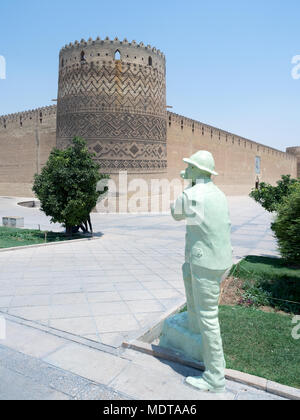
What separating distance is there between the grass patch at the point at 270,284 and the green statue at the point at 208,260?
2.31 metres

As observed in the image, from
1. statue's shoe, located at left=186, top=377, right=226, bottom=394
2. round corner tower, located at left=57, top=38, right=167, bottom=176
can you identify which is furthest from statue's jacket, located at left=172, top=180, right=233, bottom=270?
round corner tower, located at left=57, top=38, right=167, bottom=176

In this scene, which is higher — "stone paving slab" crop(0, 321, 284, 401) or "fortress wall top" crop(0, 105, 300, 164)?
"fortress wall top" crop(0, 105, 300, 164)

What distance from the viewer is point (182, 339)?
2.90 metres

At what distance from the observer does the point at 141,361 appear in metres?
2.87

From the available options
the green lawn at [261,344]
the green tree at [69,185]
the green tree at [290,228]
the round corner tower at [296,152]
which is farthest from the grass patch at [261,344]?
the round corner tower at [296,152]

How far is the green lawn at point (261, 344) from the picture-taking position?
2917 millimetres

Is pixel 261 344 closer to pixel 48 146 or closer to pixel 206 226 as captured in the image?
pixel 206 226

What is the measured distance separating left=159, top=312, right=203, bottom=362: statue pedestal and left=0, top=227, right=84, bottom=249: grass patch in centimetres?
607

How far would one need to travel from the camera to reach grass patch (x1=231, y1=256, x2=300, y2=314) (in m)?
4.96

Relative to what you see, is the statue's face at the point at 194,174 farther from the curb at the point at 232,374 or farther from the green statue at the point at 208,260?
the curb at the point at 232,374

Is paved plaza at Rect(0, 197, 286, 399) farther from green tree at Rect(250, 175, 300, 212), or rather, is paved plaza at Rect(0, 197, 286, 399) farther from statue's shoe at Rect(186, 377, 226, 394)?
green tree at Rect(250, 175, 300, 212)

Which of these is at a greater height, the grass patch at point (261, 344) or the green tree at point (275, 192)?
the green tree at point (275, 192)

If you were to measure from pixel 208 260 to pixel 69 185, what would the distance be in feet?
23.7
